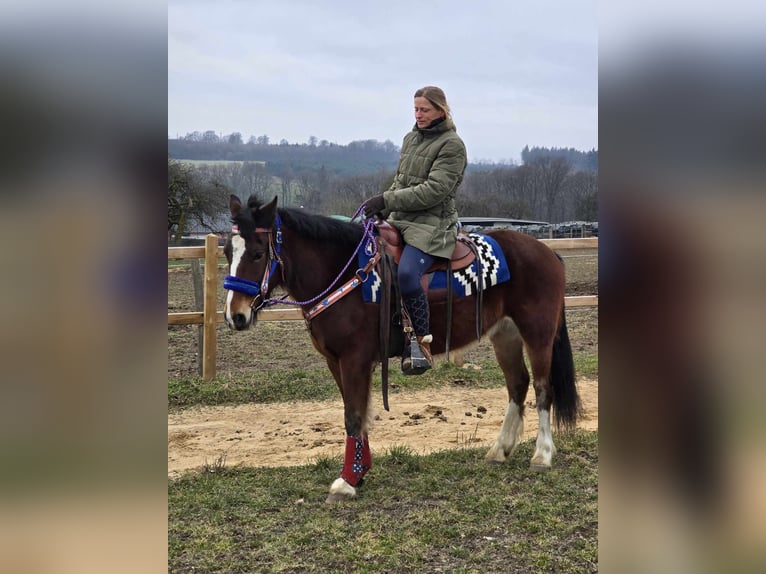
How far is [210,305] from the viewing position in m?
6.88

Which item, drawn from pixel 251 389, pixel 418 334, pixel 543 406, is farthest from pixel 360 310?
pixel 251 389

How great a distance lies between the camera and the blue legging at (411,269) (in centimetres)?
405

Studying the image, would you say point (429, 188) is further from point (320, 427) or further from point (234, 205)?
point (320, 427)

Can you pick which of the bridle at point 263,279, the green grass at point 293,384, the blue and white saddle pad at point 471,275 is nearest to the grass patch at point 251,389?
the green grass at point 293,384

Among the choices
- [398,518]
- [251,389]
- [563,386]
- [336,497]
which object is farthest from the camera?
[251,389]

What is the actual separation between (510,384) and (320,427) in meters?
1.86

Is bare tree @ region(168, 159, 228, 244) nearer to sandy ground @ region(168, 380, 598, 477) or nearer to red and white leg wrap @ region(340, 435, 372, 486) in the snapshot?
sandy ground @ region(168, 380, 598, 477)
